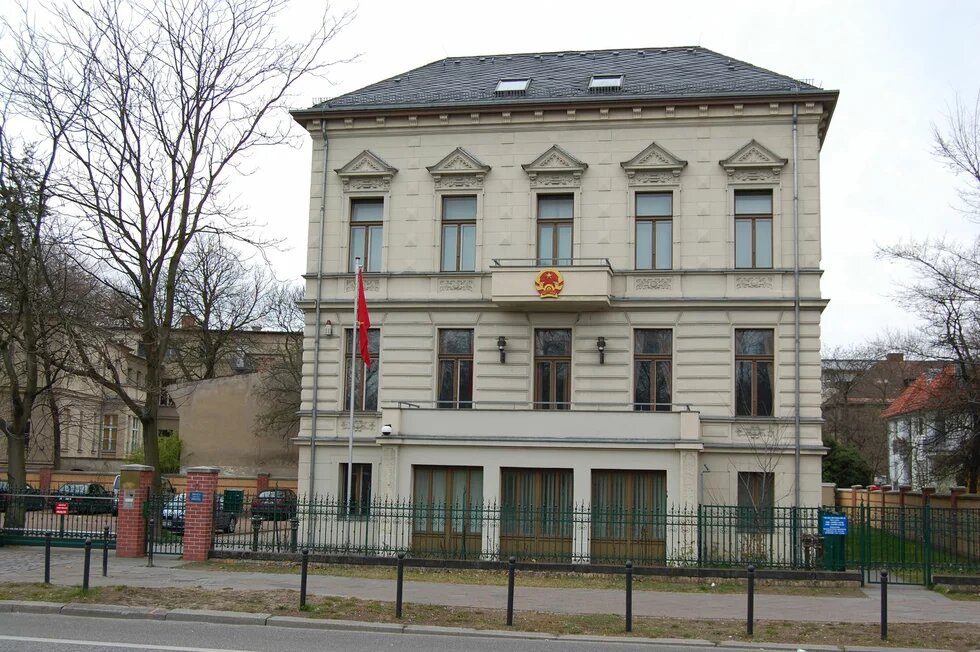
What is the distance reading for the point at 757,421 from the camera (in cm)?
2538

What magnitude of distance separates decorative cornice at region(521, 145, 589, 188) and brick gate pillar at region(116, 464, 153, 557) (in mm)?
12678

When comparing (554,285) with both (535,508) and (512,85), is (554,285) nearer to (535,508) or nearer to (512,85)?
(535,508)

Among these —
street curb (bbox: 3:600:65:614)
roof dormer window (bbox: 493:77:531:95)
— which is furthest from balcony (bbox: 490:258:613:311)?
street curb (bbox: 3:600:65:614)

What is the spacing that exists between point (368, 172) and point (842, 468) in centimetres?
3635

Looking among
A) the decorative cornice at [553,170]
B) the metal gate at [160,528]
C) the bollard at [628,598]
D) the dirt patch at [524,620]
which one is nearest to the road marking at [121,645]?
the dirt patch at [524,620]

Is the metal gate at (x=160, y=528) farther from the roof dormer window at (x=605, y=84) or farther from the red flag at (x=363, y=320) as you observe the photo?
the roof dormer window at (x=605, y=84)

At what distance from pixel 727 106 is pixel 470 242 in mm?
7868

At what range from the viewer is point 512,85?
2892 centimetres

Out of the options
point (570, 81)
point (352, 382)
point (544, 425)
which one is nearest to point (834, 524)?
point (544, 425)

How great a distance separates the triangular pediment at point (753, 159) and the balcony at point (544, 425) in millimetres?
6672

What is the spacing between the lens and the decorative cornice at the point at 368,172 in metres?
27.9

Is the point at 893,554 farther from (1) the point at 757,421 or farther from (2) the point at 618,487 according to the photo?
(2) the point at 618,487

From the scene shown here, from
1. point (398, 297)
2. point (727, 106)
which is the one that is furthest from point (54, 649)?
point (727, 106)

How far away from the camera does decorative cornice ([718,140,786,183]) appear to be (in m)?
26.1
